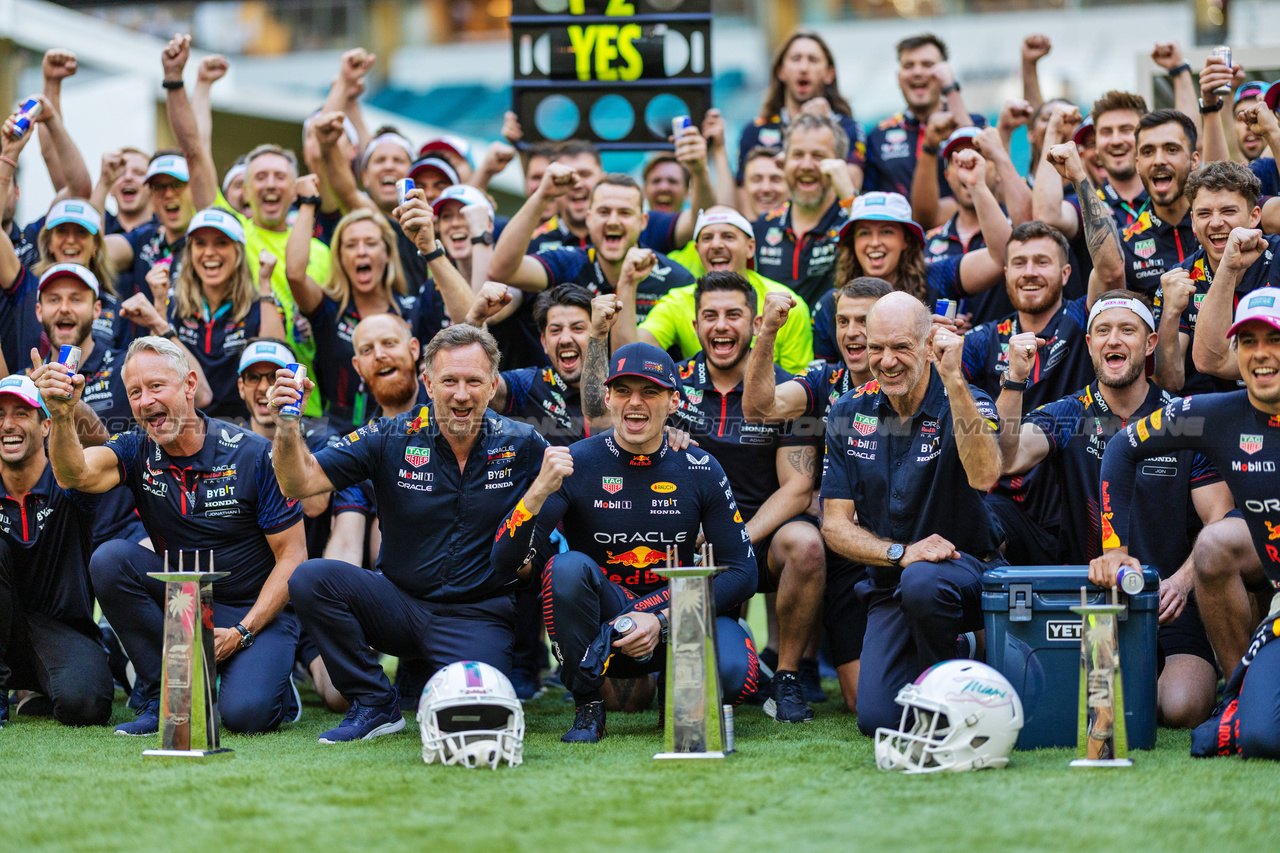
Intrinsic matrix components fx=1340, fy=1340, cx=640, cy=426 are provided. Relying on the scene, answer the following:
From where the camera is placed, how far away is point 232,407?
748 centimetres

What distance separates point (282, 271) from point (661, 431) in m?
3.42

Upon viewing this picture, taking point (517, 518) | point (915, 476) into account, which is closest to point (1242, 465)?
point (915, 476)

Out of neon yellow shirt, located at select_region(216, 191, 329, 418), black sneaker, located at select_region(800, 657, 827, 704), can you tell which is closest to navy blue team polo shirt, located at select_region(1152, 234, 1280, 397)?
black sneaker, located at select_region(800, 657, 827, 704)

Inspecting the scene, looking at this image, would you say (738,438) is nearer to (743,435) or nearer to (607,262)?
(743,435)

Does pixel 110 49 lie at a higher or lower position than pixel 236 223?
higher

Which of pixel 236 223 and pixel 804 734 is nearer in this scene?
pixel 804 734

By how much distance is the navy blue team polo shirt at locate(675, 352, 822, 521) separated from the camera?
663 cm

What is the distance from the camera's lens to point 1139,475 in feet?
19.8

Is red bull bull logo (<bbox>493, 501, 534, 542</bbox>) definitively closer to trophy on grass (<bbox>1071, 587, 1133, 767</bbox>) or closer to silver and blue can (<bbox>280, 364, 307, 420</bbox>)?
silver and blue can (<bbox>280, 364, 307, 420</bbox>)

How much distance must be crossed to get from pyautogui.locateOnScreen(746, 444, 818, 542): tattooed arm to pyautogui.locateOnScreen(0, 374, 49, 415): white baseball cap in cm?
338

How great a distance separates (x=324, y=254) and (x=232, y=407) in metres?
1.51

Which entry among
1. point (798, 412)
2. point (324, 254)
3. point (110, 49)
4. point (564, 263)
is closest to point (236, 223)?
point (324, 254)

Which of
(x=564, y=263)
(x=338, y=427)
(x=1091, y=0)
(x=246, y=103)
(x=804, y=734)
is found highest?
(x=1091, y=0)

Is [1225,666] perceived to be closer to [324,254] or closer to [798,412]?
[798,412]
